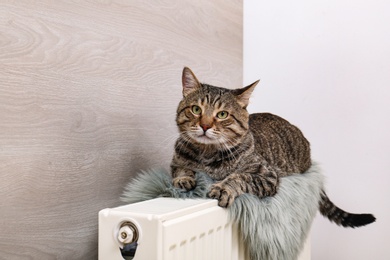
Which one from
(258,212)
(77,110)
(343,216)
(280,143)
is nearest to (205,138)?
(258,212)

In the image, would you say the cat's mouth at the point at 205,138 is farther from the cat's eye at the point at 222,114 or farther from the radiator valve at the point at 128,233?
the radiator valve at the point at 128,233

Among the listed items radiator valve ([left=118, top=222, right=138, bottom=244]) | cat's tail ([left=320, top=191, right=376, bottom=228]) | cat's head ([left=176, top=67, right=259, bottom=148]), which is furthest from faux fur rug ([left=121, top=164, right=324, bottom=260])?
cat's tail ([left=320, top=191, right=376, bottom=228])

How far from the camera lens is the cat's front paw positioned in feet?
3.66

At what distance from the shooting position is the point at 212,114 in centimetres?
123

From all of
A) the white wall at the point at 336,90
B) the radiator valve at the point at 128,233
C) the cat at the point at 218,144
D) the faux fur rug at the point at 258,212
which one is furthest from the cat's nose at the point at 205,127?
the white wall at the point at 336,90

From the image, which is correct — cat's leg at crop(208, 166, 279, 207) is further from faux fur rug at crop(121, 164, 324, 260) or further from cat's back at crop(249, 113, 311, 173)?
cat's back at crop(249, 113, 311, 173)

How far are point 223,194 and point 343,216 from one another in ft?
2.41

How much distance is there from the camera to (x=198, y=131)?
1203 mm

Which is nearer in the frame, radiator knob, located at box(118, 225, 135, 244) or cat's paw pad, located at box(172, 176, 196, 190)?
radiator knob, located at box(118, 225, 135, 244)

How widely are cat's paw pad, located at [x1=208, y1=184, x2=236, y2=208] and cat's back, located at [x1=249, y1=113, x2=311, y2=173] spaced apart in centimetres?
34

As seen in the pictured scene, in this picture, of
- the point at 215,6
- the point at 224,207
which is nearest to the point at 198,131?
the point at 224,207

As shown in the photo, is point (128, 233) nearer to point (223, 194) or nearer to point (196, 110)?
point (223, 194)

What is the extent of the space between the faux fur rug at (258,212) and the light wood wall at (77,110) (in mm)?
141

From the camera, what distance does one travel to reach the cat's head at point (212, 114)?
122 centimetres
